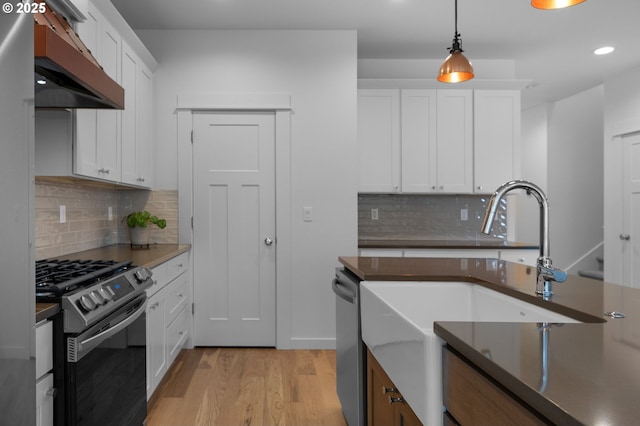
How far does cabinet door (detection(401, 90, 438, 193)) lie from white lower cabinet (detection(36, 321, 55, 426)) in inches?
125

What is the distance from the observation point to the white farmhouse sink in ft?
3.10

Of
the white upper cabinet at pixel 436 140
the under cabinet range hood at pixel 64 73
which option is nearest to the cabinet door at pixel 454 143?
the white upper cabinet at pixel 436 140

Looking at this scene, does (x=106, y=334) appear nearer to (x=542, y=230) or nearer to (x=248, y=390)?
(x=248, y=390)

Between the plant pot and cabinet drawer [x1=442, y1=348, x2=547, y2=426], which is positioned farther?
the plant pot

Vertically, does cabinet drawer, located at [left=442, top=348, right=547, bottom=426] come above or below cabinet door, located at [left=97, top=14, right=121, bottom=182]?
below

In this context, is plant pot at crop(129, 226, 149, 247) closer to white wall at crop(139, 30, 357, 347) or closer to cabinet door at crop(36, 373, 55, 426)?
white wall at crop(139, 30, 357, 347)

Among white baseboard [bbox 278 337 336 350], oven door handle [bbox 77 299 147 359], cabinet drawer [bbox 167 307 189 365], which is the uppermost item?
oven door handle [bbox 77 299 147 359]

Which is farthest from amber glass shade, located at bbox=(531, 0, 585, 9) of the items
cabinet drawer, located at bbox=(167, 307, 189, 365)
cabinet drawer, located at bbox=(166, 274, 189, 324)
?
cabinet drawer, located at bbox=(167, 307, 189, 365)

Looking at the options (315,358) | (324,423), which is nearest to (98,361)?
(324,423)

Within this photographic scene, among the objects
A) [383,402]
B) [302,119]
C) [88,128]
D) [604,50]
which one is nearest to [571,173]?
[604,50]

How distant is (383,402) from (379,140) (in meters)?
2.86

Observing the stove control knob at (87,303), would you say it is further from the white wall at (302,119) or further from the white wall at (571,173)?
the white wall at (571,173)

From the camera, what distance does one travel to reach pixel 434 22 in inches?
139

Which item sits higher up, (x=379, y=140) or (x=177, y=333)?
(x=379, y=140)
